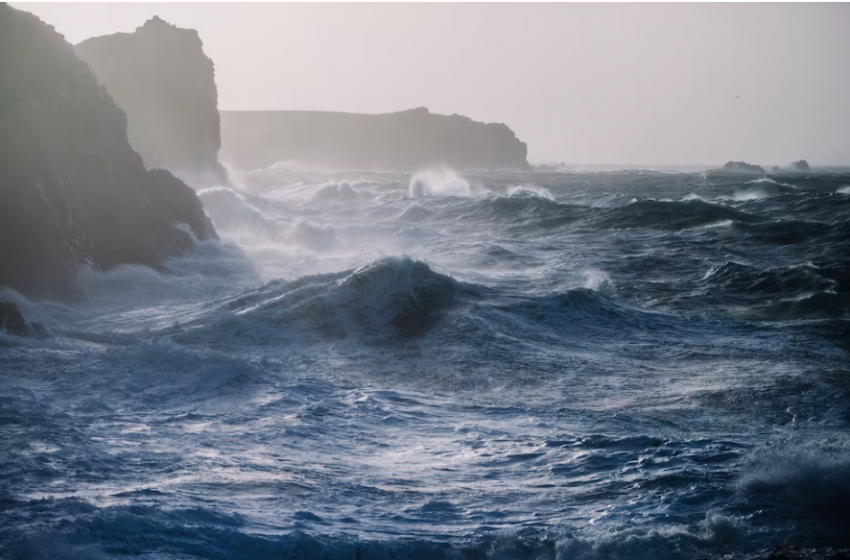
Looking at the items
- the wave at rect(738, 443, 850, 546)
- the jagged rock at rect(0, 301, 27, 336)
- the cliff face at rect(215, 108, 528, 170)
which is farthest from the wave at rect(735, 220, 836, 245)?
the cliff face at rect(215, 108, 528, 170)

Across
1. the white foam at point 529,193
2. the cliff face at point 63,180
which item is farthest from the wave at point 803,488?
the white foam at point 529,193

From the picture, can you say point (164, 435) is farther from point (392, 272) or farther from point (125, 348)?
point (392, 272)

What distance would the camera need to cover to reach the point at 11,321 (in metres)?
10.4

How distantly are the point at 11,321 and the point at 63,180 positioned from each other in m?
4.39

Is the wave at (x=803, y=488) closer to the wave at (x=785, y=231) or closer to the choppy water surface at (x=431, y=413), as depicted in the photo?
the choppy water surface at (x=431, y=413)

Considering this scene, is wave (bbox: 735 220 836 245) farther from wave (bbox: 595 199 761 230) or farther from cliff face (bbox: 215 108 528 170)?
cliff face (bbox: 215 108 528 170)

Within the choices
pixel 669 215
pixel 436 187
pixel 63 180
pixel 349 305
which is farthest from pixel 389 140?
pixel 349 305

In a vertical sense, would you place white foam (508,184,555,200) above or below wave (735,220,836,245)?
above

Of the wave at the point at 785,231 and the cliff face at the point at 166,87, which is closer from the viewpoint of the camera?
the wave at the point at 785,231

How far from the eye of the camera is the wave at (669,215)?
25953 mm

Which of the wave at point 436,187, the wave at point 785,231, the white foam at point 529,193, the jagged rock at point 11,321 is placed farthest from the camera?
the wave at point 436,187

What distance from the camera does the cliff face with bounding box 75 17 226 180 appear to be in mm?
35562

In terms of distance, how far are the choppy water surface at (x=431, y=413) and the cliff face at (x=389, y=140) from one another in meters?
101

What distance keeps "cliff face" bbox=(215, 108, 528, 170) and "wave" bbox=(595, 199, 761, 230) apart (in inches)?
3528
